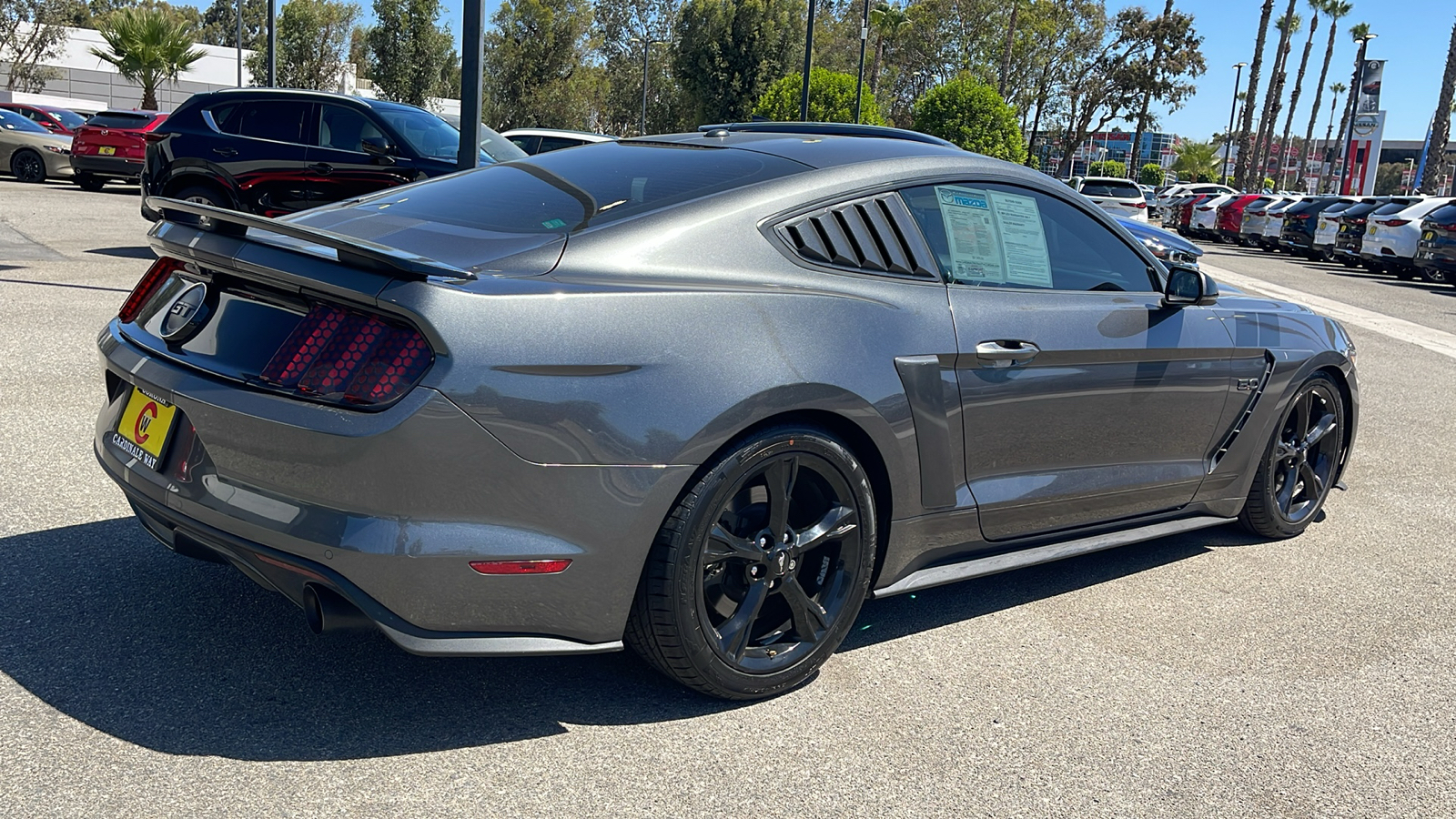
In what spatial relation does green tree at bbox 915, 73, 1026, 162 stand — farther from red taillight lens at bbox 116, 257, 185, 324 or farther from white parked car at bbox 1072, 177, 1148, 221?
red taillight lens at bbox 116, 257, 185, 324

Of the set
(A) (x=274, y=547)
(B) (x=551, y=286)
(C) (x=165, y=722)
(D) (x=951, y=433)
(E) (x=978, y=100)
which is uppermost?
(E) (x=978, y=100)

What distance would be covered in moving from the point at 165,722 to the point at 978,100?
4129 centimetres

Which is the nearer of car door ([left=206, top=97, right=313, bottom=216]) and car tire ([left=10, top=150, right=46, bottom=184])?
car door ([left=206, top=97, right=313, bottom=216])

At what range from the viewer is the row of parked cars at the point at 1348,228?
20.9 meters

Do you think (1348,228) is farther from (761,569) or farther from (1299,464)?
(761,569)

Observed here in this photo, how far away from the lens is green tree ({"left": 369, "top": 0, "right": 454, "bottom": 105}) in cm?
5434

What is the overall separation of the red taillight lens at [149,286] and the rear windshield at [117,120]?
21.3 m

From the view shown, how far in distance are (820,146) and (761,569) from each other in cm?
139

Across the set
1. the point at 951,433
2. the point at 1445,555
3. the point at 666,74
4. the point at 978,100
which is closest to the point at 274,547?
the point at 951,433

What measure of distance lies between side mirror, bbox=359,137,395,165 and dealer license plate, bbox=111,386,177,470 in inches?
320

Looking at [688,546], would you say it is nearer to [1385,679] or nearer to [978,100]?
[1385,679]

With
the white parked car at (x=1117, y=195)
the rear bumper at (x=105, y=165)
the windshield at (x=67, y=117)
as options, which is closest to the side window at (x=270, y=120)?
the rear bumper at (x=105, y=165)

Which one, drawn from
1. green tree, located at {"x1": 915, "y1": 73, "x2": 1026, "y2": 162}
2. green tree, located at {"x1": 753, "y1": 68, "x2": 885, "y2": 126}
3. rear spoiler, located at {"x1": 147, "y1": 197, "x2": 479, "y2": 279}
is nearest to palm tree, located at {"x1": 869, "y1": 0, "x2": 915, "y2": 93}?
green tree, located at {"x1": 915, "y1": 73, "x2": 1026, "y2": 162}

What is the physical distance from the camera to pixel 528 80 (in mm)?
60719
